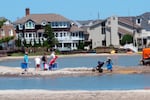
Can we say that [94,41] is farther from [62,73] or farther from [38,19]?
[62,73]

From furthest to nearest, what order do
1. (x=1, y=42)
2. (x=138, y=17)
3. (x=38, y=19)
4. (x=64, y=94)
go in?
(x=138, y=17), (x=38, y=19), (x=1, y=42), (x=64, y=94)

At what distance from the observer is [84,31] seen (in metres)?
126

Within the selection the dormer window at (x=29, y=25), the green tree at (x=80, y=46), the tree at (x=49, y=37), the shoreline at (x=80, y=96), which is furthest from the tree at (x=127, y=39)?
the shoreline at (x=80, y=96)

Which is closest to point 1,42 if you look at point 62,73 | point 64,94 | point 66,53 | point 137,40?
point 66,53

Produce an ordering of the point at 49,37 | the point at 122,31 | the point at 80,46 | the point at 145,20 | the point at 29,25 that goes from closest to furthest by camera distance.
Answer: the point at 49,37 → the point at 80,46 → the point at 122,31 → the point at 29,25 → the point at 145,20

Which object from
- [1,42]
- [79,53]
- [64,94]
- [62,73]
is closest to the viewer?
[64,94]

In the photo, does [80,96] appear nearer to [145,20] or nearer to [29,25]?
[29,25]

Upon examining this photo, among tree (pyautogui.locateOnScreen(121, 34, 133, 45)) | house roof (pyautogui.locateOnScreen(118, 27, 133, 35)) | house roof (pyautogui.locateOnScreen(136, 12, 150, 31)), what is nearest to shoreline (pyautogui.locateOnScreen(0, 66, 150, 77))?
tree (pyautogui.locateOnScreen(121, 34, 133, 45))

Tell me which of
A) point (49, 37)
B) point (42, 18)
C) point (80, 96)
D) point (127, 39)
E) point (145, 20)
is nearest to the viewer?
point (80, 96)

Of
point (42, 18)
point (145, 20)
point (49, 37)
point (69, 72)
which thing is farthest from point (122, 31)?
point (69, 72)

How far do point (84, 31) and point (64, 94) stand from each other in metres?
99.9

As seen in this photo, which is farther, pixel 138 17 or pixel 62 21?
pixel 138 17

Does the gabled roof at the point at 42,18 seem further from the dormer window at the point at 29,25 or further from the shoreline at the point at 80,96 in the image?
the shoreline at the point at 80,96

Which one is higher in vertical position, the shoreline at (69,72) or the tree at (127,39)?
the tree at (127,39)
